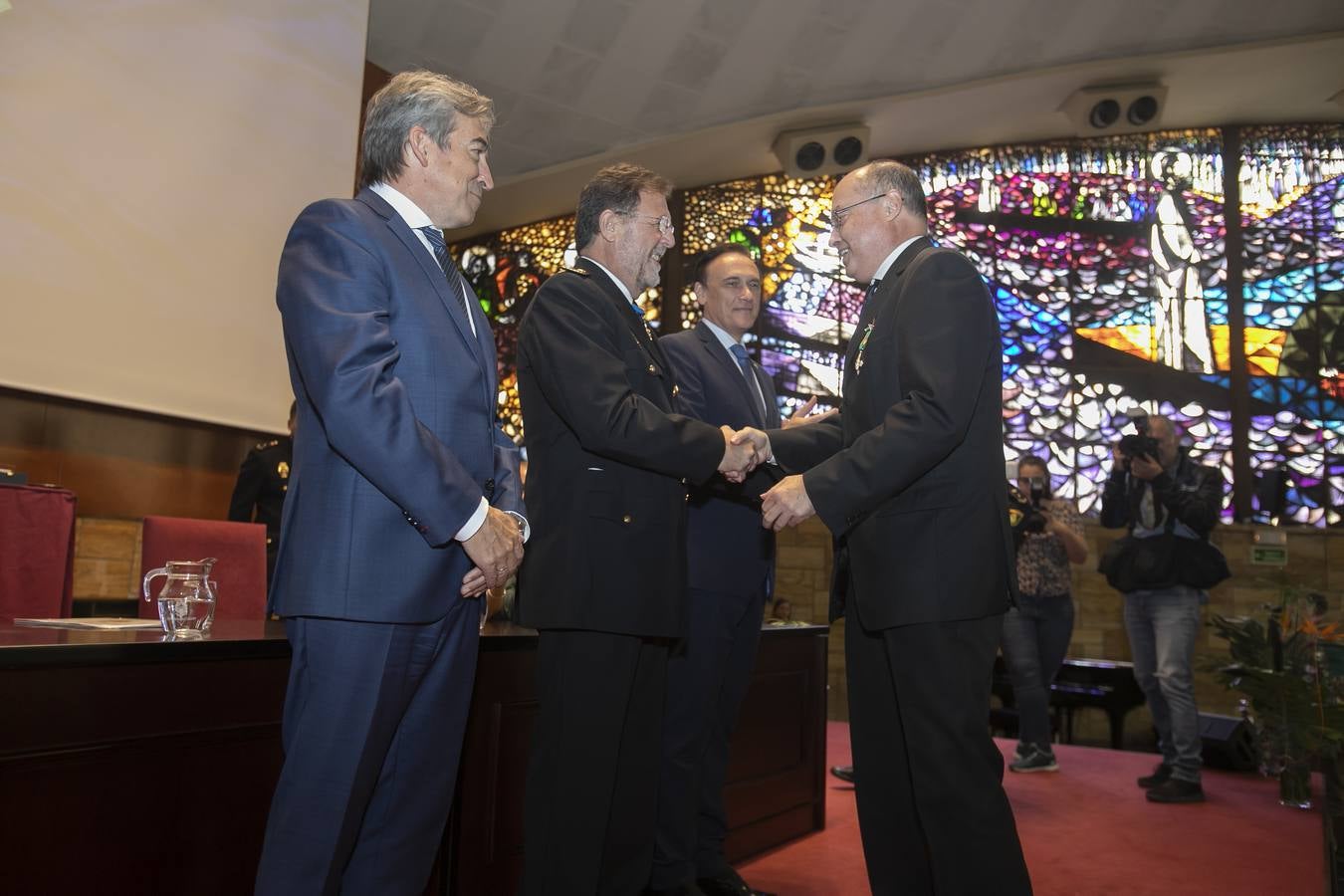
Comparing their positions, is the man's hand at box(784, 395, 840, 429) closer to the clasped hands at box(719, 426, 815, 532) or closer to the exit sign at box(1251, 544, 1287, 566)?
the clasped hands at box(719, 426, 815, 532)

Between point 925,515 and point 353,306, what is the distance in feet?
3.35

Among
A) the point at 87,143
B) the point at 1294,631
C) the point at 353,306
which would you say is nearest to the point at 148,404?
the point at 87,143

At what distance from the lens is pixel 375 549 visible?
1.43 meters

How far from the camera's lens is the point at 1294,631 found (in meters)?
4.33

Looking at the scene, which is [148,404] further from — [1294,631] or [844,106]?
[844,106]

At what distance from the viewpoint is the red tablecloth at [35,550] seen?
2463 mm

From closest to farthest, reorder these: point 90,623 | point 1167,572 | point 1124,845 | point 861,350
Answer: point 90,623
point 861,350
point 1124,845
point 1167,572

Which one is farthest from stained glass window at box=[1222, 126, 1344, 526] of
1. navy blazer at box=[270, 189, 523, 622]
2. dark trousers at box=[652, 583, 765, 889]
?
navy blazer at box=[270, 189, 523, 622]

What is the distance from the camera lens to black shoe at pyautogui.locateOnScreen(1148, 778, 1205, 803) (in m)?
4.17

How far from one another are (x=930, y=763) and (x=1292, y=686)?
3009 millimetres

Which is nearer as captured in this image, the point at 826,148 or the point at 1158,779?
the point at 1158,779

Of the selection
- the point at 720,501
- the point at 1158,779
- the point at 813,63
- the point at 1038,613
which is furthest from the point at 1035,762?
the point at 813,63

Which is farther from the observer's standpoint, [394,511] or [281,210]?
[281,210]

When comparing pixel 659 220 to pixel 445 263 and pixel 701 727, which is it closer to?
pixel 445 263
